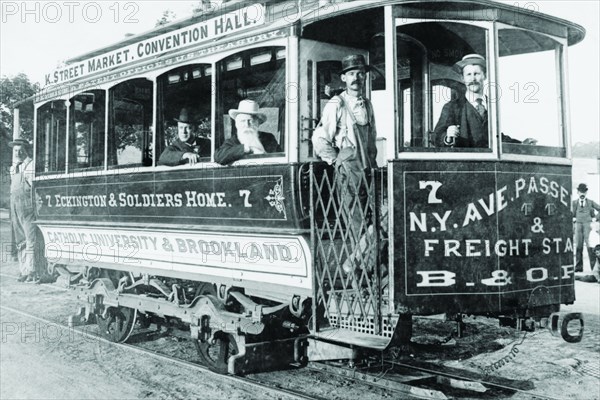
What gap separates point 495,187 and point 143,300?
4.01m

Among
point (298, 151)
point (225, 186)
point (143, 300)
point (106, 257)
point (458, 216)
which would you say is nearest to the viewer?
point (458, 216)

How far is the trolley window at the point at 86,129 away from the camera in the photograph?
7363mm

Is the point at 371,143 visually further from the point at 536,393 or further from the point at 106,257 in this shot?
the point at 106,257

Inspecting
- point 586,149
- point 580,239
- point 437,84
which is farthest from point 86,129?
point 586,149

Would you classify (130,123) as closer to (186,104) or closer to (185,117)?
(186,104)

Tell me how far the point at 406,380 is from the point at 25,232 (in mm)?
6724

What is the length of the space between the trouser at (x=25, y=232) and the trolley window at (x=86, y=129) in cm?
167

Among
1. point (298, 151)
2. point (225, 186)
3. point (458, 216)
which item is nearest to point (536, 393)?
point (458, 216)

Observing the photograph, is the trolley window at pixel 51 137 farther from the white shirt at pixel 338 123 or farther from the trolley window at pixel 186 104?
the white shirt at pixel 338 123

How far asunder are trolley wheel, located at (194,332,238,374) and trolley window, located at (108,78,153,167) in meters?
2.22

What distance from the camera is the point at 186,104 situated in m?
6.55

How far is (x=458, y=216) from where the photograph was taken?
432cm

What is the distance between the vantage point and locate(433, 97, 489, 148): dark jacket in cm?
473

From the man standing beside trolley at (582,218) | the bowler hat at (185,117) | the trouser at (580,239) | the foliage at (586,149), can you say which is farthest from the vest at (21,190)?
the foliage at (586,149)
